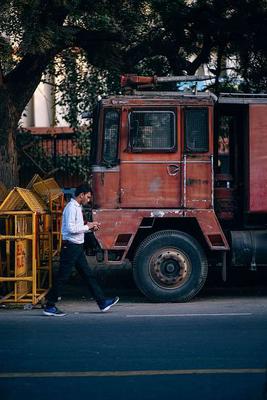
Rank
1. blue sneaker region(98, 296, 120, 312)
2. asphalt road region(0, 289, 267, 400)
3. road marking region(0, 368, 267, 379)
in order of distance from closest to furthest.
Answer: asphalt road region(0, 289, 267, 400) → road marking region(0, 368, 267, 379) → blue sneaker region(98, 296, 120, 312)

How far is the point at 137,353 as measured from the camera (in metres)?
8.91

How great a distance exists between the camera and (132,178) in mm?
13055

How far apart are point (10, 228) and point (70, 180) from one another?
944 centimetres

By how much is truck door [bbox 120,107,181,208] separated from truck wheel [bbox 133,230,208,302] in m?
0.58

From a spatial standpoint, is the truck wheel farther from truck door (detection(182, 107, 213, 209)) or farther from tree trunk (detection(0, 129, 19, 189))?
tree trunk (detection(0, 129, 19, 189))

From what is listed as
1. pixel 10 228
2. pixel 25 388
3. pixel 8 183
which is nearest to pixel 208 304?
pixel 10 228

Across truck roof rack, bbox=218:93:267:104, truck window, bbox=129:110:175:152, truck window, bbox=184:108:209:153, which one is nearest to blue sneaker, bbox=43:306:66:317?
truck window, bbox=129:110:175:152

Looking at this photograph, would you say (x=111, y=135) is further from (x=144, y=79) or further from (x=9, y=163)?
(x=9, y=163)

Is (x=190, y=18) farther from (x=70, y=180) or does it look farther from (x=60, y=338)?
(x=60, y=338)

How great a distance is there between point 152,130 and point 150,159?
426 millimetres

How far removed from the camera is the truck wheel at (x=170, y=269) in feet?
42.8

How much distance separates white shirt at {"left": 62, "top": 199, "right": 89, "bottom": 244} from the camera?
1204 centimetres

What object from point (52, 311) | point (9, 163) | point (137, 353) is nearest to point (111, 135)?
point (52, 311)

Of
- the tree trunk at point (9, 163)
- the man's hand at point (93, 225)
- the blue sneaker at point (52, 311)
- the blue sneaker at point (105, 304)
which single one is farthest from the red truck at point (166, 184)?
the tree trunk at point (9, 163)
